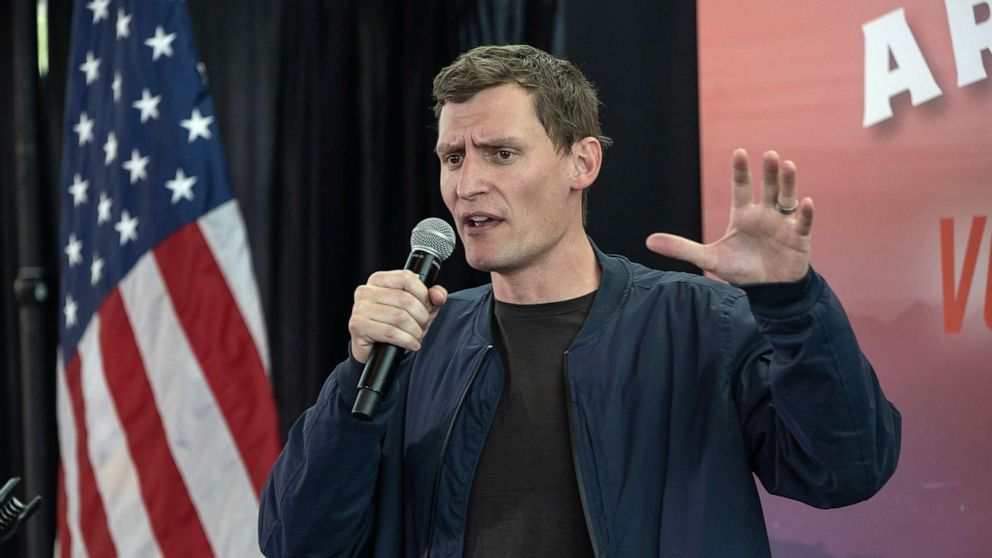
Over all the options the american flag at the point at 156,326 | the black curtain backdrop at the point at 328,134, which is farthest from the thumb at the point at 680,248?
the american flag at the point at 156,326

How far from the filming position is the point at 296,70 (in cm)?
300

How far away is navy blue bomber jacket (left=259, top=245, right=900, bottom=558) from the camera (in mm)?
1338

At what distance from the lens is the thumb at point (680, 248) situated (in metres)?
1.32

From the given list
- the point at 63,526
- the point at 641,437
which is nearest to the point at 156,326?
the point at 63,526

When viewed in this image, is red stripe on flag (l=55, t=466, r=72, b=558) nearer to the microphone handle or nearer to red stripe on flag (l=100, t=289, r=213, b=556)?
red stripe on flag (l=100, t=289, r=213, b=556)

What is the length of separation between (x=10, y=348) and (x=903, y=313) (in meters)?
3.02

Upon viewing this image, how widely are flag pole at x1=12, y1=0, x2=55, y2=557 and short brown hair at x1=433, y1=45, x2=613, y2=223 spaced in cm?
234

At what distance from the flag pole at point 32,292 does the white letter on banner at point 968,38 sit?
2.90 m

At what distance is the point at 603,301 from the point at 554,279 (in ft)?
0.32

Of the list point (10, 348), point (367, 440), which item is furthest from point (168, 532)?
point (367, 440)

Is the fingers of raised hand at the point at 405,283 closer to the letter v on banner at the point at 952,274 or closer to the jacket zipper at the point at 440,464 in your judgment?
the jacket zipper at the point at 440,464

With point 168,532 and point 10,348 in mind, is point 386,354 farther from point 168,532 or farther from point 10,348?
point 10,348

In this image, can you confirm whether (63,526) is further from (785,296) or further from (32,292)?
(785,296)

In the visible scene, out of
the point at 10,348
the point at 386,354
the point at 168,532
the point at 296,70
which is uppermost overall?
the point at 296,70
